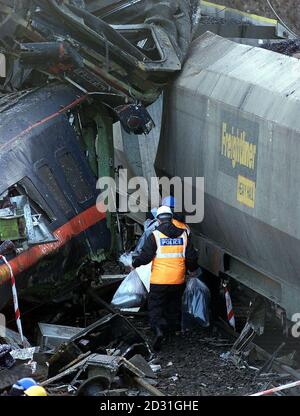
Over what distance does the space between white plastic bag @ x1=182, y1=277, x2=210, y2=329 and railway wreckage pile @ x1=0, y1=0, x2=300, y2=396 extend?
0.20 m

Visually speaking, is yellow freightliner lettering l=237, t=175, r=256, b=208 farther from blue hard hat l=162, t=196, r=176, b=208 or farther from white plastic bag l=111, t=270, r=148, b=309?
white plastic bag l=111, t=270, r=148, b=309

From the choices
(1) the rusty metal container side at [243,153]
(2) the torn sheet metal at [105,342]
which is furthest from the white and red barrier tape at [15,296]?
(1) the rusty metal container side at [243,153]

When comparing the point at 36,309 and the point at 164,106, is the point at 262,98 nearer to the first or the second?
the point at 164,106

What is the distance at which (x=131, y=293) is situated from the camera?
1043 cm

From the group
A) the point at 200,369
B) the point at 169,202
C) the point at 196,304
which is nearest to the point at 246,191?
the point at 169,202

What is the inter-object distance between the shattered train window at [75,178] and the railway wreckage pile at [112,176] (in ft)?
0.04

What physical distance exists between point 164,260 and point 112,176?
150 centimetres

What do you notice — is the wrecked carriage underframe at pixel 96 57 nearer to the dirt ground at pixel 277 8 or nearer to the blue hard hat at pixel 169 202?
the blue hard hat at pixel 169 202

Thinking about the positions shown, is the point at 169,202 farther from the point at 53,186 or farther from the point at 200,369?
the point at 200,369

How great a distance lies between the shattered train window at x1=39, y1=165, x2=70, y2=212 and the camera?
9.72m

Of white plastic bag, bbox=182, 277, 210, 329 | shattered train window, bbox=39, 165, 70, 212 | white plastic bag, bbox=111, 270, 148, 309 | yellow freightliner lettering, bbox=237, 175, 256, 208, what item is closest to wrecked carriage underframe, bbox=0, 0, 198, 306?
shattered train window, bbox=39, 165, 70, 212

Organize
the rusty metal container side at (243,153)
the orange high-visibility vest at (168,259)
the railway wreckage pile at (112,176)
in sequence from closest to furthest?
the rusty metal container side at (243,153) < the railway wreckage pile at (112,176) < the orange high-visibility vest at (168,259)

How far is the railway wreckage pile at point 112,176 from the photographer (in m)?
8.80

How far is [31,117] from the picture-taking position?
9.84 meters
